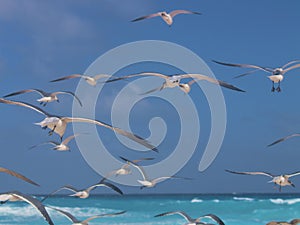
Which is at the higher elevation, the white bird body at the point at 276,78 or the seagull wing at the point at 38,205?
the white bird body at the point at 276,78

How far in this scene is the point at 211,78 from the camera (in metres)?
11.9

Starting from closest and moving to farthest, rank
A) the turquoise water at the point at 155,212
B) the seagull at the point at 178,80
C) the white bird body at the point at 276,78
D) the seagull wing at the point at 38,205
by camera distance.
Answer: the seagull wing at the point at 38,205, the seagull at the point at 178,80, the white bird body at the point at 276,78, the turquoise water at the point at 155,212

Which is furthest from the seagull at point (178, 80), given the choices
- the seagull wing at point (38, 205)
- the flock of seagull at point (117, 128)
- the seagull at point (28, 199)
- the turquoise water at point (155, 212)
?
the turquoise water at point (155, 212)

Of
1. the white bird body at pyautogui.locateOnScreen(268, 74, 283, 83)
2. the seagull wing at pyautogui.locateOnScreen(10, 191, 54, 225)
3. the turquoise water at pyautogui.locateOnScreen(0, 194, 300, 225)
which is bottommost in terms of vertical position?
the seagull wing at pyautogui.locateOnScreen(10, 191, 54, 225)

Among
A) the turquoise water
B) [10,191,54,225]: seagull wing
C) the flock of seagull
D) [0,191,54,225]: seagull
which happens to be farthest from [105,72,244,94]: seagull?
the turquoise water

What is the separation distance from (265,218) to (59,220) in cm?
1345

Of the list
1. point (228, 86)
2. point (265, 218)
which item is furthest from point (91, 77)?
point (265, 218)

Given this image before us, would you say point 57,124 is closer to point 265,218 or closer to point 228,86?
point 228,86

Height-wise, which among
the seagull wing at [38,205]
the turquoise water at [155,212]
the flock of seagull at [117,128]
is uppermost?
the turquoise water at [155,212]

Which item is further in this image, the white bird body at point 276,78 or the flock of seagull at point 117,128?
the white bird body at point 276,78

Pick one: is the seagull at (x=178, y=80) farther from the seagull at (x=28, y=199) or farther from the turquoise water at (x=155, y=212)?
the turquoise water at (x=155, y=212)

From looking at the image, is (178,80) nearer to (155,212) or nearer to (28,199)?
(28,199)

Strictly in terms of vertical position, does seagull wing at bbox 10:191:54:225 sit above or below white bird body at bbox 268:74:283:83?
below

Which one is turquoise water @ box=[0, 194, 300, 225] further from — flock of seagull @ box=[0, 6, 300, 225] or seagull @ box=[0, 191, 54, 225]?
seagull @ box=[0, 191, 54, 225]
